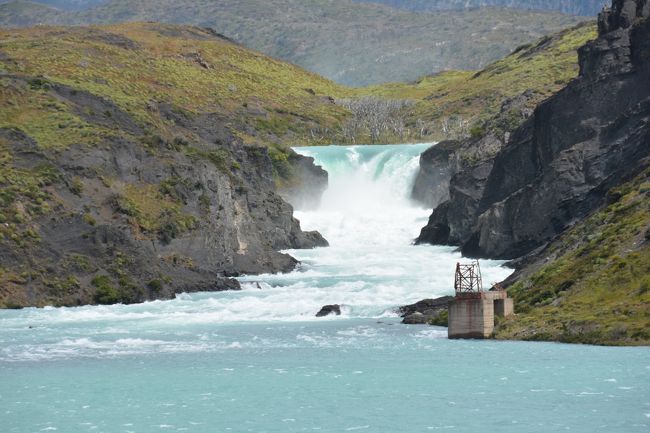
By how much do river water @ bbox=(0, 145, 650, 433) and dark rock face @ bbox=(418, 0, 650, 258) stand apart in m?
12.3

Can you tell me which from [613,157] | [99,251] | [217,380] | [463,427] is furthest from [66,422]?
[613,157]

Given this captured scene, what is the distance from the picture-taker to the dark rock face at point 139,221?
333 ft

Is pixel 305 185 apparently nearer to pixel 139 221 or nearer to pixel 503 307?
pixel 139 221

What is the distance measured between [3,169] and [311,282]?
86.0 ft

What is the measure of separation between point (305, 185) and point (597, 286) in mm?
109519

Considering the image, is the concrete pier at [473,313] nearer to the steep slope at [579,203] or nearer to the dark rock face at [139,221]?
the steep slope at [579,203]

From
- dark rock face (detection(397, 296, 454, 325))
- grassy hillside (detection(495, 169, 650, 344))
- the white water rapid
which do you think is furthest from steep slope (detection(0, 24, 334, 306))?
grassy hillside (detection(495, 169, 650, 344))

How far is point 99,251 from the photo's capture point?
343 feet

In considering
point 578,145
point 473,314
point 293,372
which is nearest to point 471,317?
point 473,314

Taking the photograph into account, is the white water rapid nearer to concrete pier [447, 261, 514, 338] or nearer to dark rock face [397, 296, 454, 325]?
dark rock face [397, 296, 454, 325]

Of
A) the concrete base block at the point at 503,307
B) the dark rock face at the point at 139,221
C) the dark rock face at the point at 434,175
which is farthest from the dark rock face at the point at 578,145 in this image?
the dark rock face at the point at 434,175

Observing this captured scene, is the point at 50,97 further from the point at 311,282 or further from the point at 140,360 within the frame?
the point at 140,360

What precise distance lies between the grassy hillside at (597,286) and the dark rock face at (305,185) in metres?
93.0

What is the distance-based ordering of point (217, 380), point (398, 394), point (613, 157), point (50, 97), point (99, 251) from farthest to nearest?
point (50, 97) < point (613, 157) < point (99, 251) < point (217, 380) < point (398, 394)
